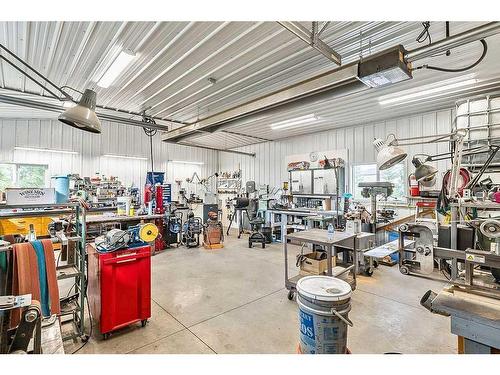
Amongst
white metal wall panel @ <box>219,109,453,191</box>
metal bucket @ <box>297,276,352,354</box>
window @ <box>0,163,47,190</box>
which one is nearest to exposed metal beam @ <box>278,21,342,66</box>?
metal bucket @ <box>297,276,352,354</box>

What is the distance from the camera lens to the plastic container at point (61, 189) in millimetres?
2343

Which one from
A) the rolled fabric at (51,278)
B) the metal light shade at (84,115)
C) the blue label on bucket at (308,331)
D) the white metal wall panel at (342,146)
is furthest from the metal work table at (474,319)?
the white metal wall panel at (342,146)

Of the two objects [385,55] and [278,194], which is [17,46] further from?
[278,194]

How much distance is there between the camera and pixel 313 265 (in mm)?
3395

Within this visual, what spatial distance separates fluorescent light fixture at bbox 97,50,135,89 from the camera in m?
3.05

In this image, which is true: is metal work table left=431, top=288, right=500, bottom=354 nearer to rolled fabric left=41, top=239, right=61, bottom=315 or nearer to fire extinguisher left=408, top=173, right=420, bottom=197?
rolled fabric left=41, top=239, right=61, bottom=315

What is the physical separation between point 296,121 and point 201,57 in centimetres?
328

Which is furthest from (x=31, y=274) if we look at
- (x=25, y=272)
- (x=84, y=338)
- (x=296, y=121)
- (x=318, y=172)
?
(x=318, y=172)

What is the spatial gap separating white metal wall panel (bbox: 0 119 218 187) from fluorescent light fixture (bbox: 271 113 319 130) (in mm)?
4432

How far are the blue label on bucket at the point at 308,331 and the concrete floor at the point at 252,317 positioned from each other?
53 centimetres

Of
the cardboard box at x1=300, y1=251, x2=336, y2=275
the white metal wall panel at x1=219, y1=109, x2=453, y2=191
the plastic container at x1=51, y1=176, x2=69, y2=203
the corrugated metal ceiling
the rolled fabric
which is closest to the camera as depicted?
the rolled fabric
